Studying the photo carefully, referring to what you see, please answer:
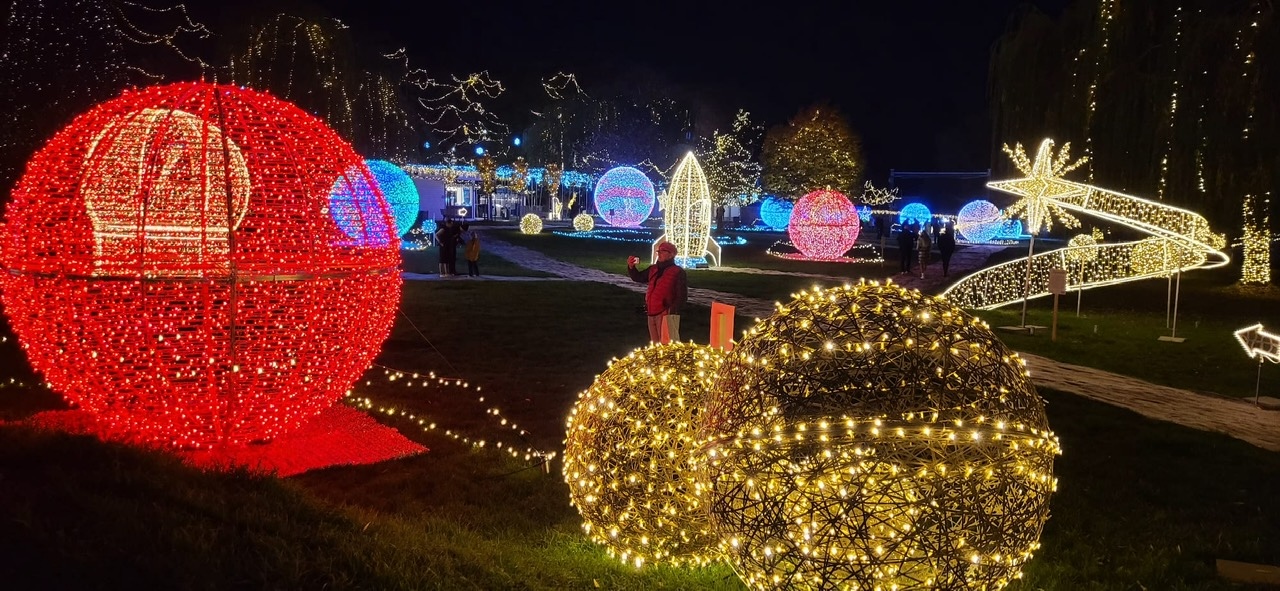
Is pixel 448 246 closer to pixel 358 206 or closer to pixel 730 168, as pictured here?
pixel 358 206

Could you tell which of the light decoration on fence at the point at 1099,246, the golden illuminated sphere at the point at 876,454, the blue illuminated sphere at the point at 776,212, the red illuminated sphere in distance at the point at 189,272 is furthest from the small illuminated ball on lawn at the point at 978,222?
the golden illuminated sphere at the point at 876,454

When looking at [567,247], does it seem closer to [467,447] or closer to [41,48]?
[41,48]

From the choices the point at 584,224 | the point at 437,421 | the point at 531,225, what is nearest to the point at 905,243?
the point at 437,421

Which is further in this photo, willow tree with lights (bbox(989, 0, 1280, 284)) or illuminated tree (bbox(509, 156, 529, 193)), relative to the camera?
illuminated tree (bbox(509, 156, 529, 193))

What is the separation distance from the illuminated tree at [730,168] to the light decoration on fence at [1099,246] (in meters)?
33.2

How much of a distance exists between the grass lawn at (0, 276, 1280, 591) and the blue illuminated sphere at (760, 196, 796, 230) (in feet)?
148

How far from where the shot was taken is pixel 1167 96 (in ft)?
55.5

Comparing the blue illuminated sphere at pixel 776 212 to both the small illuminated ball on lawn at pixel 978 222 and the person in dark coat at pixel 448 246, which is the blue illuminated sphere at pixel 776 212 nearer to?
the small illuminated ball on lawn at pixel 978 222

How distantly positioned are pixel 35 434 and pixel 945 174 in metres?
71.9

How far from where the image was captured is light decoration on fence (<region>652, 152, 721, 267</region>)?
24891 mm

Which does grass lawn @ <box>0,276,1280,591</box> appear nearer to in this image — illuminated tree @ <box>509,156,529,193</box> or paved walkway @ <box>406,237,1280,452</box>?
paved walkway @ <box>406,237,1280,452</box>

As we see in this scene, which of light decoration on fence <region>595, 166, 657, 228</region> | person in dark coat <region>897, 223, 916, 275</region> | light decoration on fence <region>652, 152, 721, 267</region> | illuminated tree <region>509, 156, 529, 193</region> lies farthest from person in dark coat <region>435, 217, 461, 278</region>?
illuminated tree <region>509, 156, 529, 193</region>

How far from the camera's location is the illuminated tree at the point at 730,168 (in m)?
50.0

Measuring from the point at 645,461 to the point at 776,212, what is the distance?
51.5 metres
